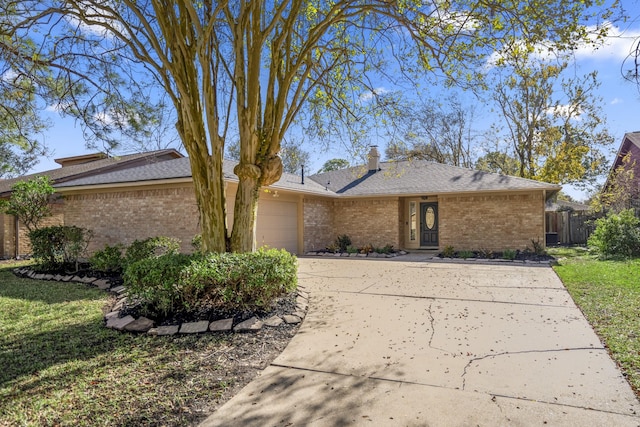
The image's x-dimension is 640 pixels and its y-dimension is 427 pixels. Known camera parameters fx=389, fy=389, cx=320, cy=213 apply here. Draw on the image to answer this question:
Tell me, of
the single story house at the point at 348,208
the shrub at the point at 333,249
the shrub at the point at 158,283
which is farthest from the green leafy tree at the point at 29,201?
the shrub at the point at 333,249

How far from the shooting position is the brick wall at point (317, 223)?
50.6ft

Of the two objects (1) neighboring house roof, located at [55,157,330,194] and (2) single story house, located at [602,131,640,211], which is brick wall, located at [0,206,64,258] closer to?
(1) neighboring house roof, located at [55,157,330,194]

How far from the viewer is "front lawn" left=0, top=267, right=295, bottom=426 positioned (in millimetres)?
2854

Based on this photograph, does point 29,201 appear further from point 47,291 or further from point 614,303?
point 614,303

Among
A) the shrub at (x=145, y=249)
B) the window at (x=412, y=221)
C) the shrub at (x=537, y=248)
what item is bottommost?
the shrub at (x=537, y=248)

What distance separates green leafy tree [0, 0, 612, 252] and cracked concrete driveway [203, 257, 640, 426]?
277 cm

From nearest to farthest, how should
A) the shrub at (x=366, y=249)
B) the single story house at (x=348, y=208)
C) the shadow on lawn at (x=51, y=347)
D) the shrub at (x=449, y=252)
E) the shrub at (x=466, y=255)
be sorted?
the shadow on lawn at (x=51, y=347)
the single story house at (x=348, y=208)
the shrub at (x=466, y=255)
the shrub at (x=449, y=252)
the shrub at (x=366, y=249)

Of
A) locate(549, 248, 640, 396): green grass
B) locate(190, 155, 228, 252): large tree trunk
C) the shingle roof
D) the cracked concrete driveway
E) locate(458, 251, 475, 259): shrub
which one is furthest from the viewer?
the shingle roof

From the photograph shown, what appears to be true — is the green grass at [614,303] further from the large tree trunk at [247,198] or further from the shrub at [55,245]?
the shrub at [55,245]

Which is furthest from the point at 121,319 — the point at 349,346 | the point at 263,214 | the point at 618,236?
the point at 618,236

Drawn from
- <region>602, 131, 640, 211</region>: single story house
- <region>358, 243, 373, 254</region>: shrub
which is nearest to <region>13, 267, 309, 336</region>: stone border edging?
<region>358, 243, 373, 254</region>: shrub

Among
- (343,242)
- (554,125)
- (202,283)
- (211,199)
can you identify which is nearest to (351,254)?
(343,242)

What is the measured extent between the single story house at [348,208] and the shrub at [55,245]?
2492 mm

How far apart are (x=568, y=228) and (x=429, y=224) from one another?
879 centimetres
